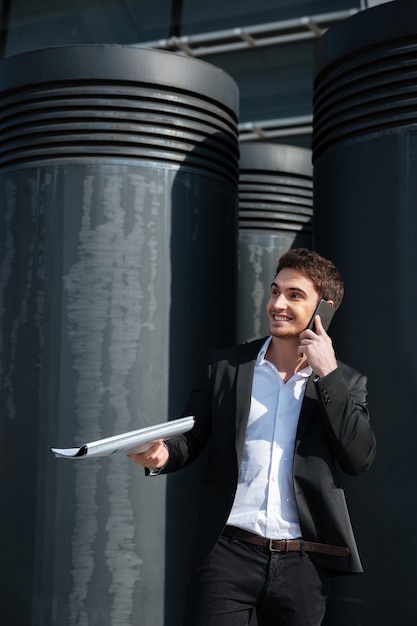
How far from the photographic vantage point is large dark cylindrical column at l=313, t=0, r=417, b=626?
3.86 m

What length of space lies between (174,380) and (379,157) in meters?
1.50

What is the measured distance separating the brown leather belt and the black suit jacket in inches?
0.7

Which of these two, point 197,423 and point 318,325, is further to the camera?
point 197,423

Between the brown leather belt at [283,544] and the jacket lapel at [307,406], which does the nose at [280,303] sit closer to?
the jacket lapel at [307,406]

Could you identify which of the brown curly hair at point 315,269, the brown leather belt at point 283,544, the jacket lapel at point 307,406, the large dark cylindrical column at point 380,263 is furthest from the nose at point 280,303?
the large dark cylindrical column at point 380,263

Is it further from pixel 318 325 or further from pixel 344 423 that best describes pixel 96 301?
pixel 344 423

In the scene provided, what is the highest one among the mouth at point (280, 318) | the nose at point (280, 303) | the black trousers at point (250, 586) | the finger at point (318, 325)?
the nose at point (280, 303)

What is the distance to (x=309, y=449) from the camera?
254 cm

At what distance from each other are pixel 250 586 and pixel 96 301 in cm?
210

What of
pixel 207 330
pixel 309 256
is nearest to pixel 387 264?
pixel 207 330

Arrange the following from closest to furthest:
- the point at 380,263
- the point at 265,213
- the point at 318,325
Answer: the point at 318,325 < the point at 380,263 < the point at 265,213

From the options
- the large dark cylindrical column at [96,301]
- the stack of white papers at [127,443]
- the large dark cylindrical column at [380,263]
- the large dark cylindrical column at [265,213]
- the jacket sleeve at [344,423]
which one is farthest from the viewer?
the large dark cylindrical column at [265,213]

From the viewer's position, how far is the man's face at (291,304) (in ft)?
8.54

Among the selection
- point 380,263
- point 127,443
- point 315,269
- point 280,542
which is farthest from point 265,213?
point 127,443
